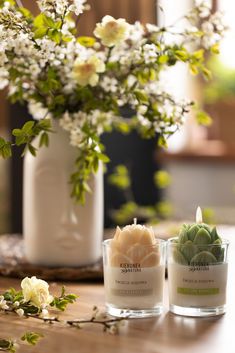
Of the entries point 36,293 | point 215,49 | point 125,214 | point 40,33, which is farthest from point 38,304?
point 125,214

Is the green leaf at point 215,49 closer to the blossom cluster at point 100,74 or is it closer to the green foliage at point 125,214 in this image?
the blossom cluster at point 100,74

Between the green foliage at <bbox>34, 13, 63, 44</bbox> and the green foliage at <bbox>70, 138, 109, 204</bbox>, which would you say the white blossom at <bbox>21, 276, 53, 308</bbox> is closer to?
the green foliage at <bbox>70, 138, 109, 204</bbox>

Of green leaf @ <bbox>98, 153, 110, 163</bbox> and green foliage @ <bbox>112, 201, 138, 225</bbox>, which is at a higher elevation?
green leaf @ <bbox>98, 153, 110, 163</bbox>

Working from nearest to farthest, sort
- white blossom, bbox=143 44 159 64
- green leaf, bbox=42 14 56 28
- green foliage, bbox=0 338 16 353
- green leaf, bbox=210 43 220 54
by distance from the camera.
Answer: green foliage, bbox=0 338 16 353
green leaf, bbox=42 14 56 28
white blossom, bbox=143 44 159 64
green leaf, bbox=210 43 220 54

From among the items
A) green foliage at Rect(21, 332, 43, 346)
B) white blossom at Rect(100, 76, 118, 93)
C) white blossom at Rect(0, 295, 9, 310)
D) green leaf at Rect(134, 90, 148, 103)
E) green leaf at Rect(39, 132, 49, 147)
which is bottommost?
green foliage at Rect(21, 332, 43, 346)

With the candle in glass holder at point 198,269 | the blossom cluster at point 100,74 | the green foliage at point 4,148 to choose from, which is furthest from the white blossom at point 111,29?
the candle in glass holder at point 198,269

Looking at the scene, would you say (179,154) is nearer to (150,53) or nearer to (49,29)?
(150,53)

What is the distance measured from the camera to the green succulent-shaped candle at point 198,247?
4.11 feet

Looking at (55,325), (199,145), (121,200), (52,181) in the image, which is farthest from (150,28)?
(199,145)

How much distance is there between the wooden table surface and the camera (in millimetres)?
1104

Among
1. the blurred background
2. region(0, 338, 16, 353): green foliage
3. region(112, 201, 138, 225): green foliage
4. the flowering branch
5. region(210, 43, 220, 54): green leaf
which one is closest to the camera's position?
region(0, 338, 16, 353): green foliage

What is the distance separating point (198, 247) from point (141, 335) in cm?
18

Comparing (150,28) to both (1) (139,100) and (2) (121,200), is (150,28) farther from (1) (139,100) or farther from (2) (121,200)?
→ (2) (121,200)

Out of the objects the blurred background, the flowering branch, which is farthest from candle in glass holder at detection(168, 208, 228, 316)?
the blurred background
